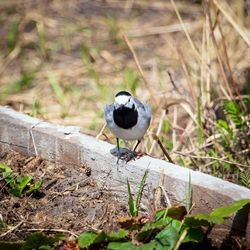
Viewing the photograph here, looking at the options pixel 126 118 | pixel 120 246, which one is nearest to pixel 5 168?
pixel 126 118

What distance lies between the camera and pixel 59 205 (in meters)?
2.39

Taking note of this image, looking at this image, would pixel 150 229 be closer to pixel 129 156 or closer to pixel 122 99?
pixel 129 156

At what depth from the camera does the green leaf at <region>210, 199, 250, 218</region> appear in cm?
180

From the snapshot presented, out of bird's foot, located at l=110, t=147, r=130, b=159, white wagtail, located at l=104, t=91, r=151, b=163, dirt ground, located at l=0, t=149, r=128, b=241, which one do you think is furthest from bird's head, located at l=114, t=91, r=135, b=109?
dirt ground, located at l=0, t=149, r=128, b=241

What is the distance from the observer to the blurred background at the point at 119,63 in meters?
3.67

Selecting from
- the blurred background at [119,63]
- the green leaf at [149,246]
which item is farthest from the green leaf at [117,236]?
the blurred background at [119,63]

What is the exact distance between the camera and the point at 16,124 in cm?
285

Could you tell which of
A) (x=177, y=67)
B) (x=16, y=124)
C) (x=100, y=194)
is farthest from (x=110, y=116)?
(x=177, y=67)

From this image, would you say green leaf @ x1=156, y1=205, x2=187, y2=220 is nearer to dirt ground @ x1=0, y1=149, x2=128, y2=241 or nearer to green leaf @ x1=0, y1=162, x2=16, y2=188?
dirt ground @ x1=0, y1=149, x2=128, y2=241

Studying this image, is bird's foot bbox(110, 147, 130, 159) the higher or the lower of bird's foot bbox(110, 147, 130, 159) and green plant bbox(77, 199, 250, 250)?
the higher

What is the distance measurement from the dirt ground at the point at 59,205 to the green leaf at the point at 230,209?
587 mm

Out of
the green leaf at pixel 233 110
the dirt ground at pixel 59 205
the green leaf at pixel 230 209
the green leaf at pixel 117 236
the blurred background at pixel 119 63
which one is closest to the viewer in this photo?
→ the green leaf at pixel 230 209

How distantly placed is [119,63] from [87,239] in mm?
4027

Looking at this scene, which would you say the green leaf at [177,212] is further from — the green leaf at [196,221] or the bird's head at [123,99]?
the bird's head at [123,99]
